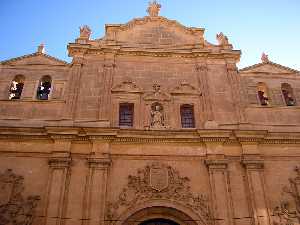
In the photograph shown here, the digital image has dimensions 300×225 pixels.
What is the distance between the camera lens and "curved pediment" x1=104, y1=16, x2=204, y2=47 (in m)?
18.3

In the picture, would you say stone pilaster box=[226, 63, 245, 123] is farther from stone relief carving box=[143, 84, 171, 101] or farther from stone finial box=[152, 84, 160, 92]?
stone finial box=[152, 84, 160, 92]

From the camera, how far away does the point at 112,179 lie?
45.9 feet

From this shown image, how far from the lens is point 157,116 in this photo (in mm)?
15617

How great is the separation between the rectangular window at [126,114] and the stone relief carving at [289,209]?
6.08 metres

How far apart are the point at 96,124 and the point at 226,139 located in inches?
189

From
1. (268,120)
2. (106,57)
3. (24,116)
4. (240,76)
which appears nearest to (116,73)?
(106,57)

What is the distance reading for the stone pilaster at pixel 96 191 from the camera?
13031 mm

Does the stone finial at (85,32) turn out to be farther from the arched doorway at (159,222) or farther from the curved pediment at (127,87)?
the arched doorway at (159,222)

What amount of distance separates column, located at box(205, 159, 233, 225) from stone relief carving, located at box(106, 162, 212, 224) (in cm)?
29

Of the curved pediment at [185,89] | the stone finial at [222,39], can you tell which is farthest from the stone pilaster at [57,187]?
the stone finial at [222,39]

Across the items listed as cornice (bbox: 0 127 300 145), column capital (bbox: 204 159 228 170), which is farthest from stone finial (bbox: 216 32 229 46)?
Answer: column capital (bbox: 204 159 228 170)

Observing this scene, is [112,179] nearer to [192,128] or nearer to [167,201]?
[167,201]

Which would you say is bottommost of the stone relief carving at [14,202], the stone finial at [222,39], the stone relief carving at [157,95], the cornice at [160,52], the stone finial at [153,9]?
the stone relief carving at [14,202]

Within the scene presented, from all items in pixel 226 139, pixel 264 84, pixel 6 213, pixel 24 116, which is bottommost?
pixel 6 213
